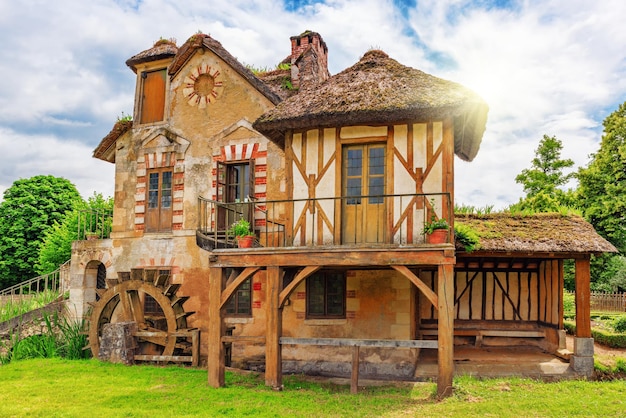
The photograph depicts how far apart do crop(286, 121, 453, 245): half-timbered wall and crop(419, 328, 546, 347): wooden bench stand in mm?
4566

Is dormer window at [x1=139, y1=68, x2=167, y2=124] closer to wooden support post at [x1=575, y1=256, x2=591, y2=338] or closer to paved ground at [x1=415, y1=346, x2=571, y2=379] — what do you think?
paved ground at [x1=415, y1=346, x2=571, y2=379]

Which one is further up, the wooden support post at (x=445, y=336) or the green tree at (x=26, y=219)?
the green tree at (x=26, y=219)

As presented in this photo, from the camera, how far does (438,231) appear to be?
8.60 meters

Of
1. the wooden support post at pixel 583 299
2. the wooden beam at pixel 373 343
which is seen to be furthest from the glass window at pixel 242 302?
the wooden support post at pixel 583 299

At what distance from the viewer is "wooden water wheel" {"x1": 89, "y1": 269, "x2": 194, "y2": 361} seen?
12.0m

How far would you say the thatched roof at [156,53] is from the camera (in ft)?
46.3

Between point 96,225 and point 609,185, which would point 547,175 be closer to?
point 609,185

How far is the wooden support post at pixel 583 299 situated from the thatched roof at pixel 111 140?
1176 centimetres

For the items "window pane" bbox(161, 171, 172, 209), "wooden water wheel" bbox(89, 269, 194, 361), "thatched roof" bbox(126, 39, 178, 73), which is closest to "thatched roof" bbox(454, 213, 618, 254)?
"wooden water wheel" bbox(89, 269, 194, 361)

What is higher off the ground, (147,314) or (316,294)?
(316,294)

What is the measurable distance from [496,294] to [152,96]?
10.7m

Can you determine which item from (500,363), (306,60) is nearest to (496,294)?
(500,363)

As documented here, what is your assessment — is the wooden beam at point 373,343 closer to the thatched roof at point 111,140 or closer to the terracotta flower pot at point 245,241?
the terracotta flower pot at point 245,241

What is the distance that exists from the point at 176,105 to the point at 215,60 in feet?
5.26
